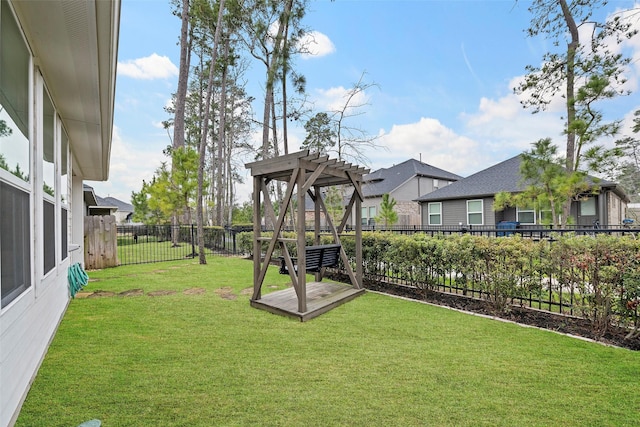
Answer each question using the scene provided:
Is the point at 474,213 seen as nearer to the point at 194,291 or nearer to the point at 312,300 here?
the point at 312,300

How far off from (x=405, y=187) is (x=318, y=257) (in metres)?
19.2

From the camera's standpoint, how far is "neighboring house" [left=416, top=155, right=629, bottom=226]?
1234cm

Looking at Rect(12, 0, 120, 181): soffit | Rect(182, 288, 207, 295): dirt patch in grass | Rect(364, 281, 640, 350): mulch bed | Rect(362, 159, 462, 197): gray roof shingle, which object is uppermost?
Rect(362, 159, 462, 197): gray roof shingle

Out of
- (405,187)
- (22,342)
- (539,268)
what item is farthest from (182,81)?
(405,187)

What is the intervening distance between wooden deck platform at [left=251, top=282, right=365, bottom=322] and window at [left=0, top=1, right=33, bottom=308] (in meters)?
2.68

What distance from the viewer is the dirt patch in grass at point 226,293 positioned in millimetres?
5188

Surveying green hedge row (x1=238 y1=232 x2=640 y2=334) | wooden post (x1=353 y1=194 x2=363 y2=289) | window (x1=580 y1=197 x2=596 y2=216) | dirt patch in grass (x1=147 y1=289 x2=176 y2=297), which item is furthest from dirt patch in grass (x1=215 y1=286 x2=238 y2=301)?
window (x1=580 y1=197 x2=596 y2=216)

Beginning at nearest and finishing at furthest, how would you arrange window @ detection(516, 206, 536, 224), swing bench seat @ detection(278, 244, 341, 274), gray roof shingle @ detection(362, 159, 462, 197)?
swing bench seat @ detection(278, 244, 341, 274) → window @ detection(516, 206, 536, 224) → gray roof shingle @ detection(362, 159, 462, 197)

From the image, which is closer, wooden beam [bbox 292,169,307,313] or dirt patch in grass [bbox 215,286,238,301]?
wooden beam [bbox 292,169,307,313]

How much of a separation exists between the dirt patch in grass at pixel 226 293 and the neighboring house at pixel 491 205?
1202cm

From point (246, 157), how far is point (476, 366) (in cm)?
1961

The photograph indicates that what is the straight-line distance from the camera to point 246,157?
2045 centimetres

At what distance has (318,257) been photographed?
4.95m

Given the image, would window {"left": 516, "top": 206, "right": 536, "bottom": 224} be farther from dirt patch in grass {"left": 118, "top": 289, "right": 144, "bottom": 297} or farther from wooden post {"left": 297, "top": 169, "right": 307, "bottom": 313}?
dirt patch in grass {"left": 118, "top": 289, "right": 144, "bottom": 297}
